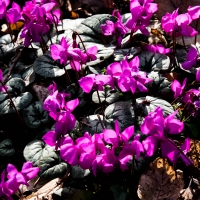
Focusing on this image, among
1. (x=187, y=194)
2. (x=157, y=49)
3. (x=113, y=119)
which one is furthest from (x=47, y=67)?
(x=187, y=194)

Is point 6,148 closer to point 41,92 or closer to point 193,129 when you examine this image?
point 41,92

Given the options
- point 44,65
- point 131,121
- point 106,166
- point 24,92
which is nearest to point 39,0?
point 44,65

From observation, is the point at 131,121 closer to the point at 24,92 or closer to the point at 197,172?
the point at 197,172

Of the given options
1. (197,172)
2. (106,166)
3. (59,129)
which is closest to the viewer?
(106,166)

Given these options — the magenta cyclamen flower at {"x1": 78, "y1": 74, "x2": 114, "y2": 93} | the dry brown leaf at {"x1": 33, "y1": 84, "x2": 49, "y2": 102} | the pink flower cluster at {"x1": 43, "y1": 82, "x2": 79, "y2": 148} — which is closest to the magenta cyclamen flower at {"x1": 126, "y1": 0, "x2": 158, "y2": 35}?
the magenta cyclamen flower at {"x1": 78, "y1": 74, "x2": 114, "y2": 93}

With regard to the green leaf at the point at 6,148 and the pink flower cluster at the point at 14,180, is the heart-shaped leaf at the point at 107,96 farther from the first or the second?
the pink flower cluster at the point at 14,180

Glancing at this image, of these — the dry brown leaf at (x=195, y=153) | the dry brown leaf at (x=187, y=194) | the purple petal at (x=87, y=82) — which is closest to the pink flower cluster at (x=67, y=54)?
the purple petal at (x=87, y=82)

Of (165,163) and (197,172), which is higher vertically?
(165,163)
